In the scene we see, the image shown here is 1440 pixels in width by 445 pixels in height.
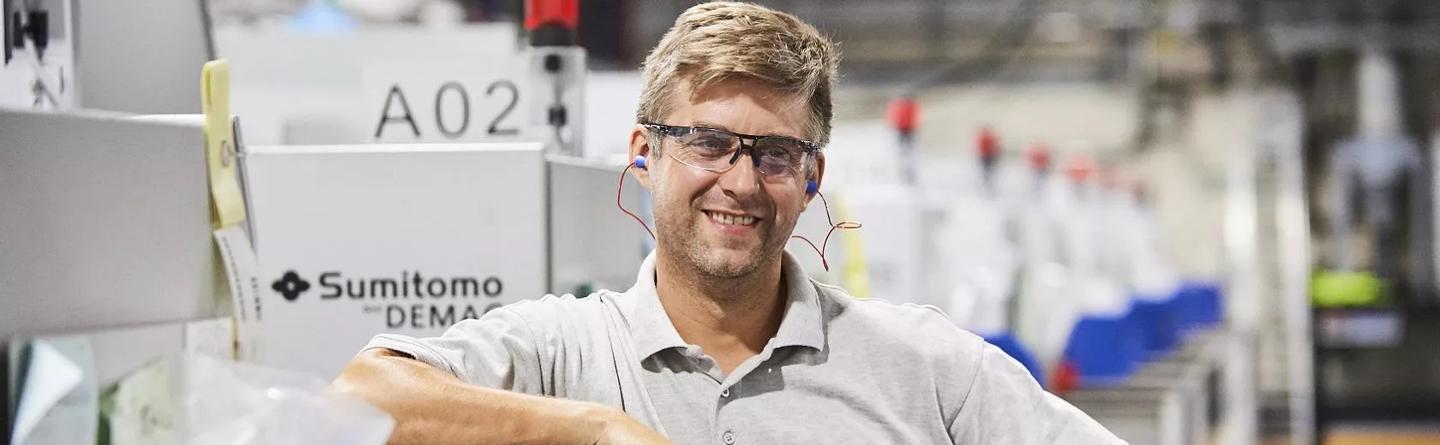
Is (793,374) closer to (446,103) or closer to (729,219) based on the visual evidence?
(729,219)

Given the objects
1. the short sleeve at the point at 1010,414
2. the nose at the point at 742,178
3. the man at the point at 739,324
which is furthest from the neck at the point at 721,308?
the short sleeve at the point at 1010,414

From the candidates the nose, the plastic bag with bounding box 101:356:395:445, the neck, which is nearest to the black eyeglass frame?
the nose

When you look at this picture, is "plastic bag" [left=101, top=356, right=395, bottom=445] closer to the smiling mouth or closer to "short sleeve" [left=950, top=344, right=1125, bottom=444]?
the smiling mouth

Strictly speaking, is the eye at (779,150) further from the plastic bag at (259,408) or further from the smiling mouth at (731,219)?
the plastic bag at (259,408)

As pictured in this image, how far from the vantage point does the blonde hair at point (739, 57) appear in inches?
64.5

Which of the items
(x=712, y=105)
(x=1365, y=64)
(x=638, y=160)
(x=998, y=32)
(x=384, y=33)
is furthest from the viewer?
(x=998, y=32)

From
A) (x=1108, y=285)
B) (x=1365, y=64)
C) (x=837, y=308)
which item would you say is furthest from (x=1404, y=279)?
(x=837, y=308)

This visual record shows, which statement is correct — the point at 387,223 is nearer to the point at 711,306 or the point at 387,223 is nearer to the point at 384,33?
the point at 711,306

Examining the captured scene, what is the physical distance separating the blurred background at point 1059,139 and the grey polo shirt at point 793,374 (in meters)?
0.22

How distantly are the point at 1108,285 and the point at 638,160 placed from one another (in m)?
4.72

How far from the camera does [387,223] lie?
6.69ft

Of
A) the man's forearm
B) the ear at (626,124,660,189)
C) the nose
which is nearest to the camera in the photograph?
the man's forearm

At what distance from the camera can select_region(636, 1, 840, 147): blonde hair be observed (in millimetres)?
1638

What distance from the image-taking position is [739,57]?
1631 mm
